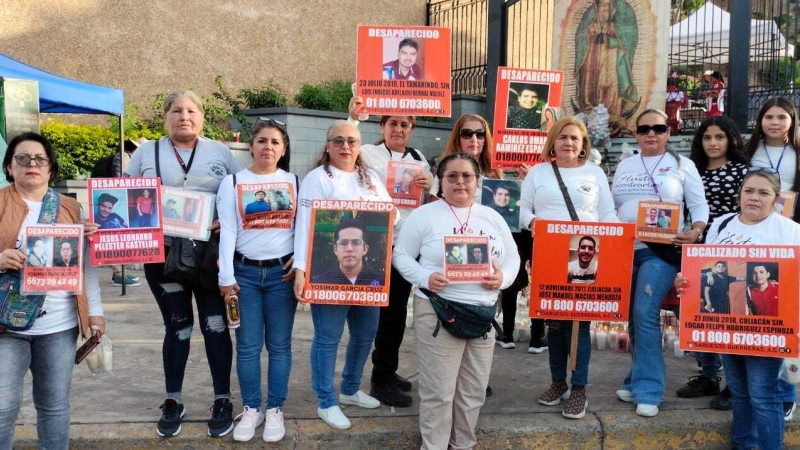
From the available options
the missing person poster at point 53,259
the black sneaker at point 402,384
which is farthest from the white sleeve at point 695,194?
the missing person poster at point 53,259

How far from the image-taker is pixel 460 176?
150 inches

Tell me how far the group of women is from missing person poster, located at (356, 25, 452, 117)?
56 centimetres

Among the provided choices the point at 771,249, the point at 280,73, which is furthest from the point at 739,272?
the point at 280,73

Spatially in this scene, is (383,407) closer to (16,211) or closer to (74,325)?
(74,325)

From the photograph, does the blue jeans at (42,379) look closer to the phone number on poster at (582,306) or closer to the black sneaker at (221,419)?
the black sneaker at (221,419)

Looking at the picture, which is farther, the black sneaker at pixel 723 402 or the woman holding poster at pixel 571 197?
the black sneaker at pixel 723 402

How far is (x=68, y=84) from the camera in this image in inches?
318

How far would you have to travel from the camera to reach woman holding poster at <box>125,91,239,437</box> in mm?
3834

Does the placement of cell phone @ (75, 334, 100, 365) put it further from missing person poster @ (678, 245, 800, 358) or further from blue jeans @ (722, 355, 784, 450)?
blue jeans @ (722, 355, 784, 450)

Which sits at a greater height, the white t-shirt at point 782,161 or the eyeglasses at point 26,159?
the white t-shirt at point 782,161

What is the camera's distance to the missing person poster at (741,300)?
3.73 m

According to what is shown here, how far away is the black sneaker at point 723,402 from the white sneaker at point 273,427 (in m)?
2.79

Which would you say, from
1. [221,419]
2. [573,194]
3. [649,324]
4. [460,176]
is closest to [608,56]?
[573,194]

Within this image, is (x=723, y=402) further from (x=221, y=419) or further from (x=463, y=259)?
Answer: (x=221, y=419)
